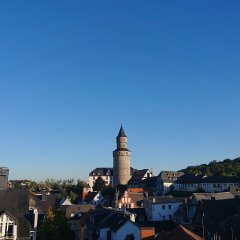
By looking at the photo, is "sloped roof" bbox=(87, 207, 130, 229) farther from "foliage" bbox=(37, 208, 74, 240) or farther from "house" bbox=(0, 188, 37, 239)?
"house" bbox=(0, 188, 37, 239)

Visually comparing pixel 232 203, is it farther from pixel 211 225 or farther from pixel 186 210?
pixel 186 210

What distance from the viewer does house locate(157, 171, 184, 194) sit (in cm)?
10497

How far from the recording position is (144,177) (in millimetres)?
116625

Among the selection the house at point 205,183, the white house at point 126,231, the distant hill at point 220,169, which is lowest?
the white house at point 126,231

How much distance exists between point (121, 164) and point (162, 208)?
52494 mm

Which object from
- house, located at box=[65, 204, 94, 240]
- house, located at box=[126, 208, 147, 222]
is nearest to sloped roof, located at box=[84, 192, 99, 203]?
house, located at box=[65, 204, 94, 240]

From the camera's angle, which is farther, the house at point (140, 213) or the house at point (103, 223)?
the house at point (140, 213)

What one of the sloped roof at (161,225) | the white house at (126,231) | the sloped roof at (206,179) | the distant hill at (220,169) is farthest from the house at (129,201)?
the distant hill at (220,169)

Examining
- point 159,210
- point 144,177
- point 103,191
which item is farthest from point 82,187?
point 159,210

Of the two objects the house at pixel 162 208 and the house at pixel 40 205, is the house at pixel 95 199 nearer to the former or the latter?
the house at pixel 162 208

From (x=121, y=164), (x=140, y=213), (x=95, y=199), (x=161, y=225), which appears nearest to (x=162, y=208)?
(x=140, y=213)

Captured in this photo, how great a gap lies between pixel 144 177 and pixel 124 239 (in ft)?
264

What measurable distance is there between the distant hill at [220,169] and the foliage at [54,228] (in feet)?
308

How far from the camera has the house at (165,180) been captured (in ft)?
344
